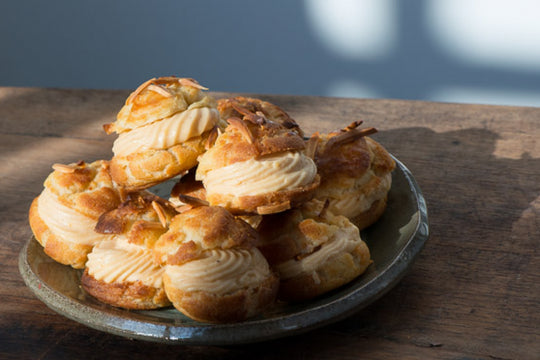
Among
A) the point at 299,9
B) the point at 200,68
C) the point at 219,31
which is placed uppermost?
the point at 299,9

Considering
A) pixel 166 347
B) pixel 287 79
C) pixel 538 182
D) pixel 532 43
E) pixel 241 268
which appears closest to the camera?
pixel 241 268

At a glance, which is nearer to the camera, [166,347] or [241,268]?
[241,268]

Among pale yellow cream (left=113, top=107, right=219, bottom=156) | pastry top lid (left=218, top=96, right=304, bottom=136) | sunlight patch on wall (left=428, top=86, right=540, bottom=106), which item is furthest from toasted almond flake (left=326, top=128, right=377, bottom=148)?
sunlight patch on wall (left=428, top=86, right=540, bottom=106)

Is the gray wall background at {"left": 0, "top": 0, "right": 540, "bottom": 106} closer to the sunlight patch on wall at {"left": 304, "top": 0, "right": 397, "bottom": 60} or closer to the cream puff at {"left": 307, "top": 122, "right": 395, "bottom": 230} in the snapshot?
the sunlight patch on wall at {"left": 304, "top": 0, "right": 397, "bottom": 60}

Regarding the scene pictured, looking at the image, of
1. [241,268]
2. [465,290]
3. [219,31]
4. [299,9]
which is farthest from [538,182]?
[219,31]

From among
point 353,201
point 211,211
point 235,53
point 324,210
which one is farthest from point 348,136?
point 235,53

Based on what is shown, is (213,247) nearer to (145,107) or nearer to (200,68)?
(145,107)

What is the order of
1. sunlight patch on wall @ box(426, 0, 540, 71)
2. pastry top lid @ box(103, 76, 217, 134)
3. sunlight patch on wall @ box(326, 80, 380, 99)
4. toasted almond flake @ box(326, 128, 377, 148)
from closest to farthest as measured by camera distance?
pastry top lid @ box(103, 76, 217, 134) < toasted almond flake @ box(326, 128, 377, 148) < sunlight patch on wall @ box(426, 0, 540, 71) < sunlight patch on wall @ box(326, 80, 380, 99)

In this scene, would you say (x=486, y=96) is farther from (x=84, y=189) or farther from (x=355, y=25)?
(x=84, y=189)
